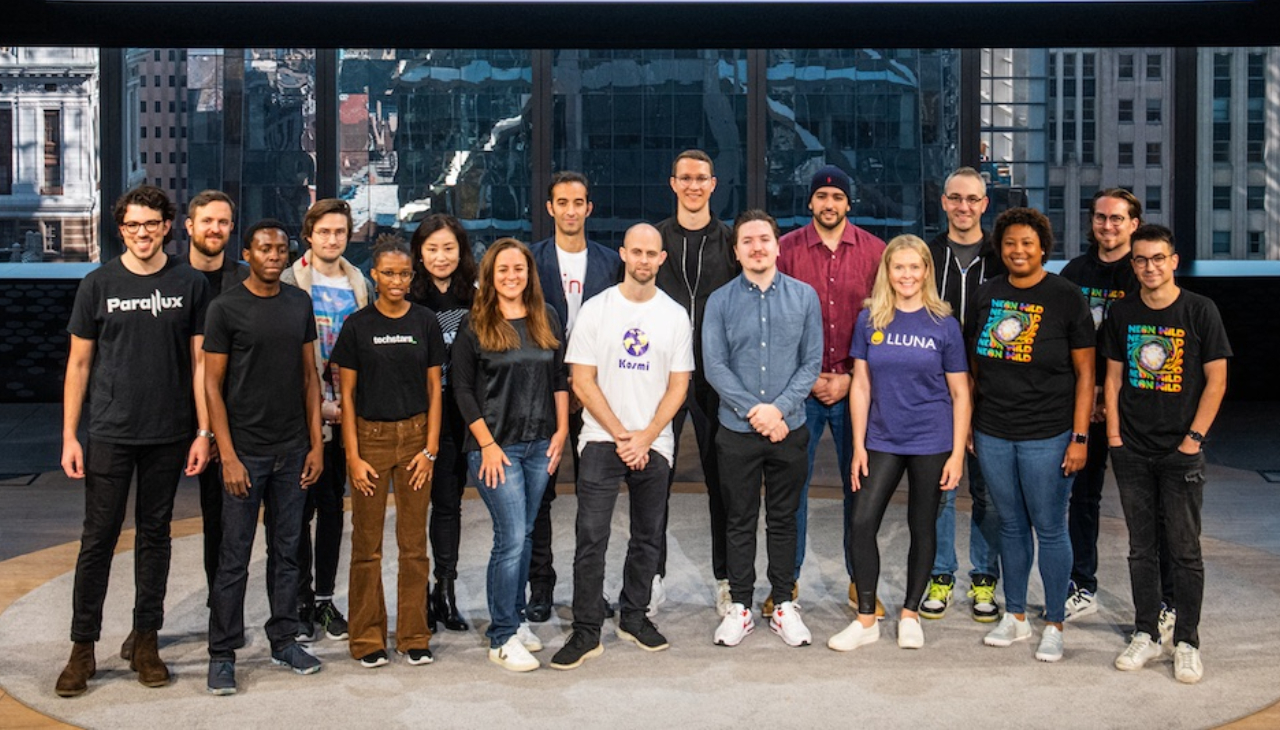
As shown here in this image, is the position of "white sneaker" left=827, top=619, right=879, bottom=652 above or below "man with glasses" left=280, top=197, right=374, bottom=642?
below

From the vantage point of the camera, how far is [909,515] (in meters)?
4.35

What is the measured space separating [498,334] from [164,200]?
0.97m

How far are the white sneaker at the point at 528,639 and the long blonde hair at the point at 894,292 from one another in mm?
1354

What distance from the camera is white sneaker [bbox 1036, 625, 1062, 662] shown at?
4164 millimetres

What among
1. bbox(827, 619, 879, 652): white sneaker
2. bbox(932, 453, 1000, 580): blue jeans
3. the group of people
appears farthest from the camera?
bbox(932, 453, 1000, 580): blue jeans

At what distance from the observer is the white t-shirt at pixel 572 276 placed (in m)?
4.69

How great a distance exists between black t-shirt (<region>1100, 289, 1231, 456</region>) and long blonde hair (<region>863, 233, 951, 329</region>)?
0.50 m

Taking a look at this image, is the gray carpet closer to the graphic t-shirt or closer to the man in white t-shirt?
the man in white t-shirt

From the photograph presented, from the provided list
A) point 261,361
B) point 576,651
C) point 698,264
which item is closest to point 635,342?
point 698,264

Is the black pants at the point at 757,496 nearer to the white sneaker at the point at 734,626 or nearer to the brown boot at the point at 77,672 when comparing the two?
the white sneaker at the point at 734,626

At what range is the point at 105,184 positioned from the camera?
9.36 metres

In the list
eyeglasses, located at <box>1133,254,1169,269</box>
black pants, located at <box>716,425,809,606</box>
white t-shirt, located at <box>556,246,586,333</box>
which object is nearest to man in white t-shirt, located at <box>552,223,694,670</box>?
black pants, located at <box>716,425,809,606</box>

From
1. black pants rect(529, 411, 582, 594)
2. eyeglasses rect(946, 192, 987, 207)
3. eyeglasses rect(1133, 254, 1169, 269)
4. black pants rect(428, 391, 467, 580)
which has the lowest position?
black pants rect(529, 411, 582, 594)

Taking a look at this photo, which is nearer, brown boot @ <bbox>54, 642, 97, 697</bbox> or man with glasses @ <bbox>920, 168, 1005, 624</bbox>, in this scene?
brown boot @ <bbox>54, 642, 97, 697</bbox>
